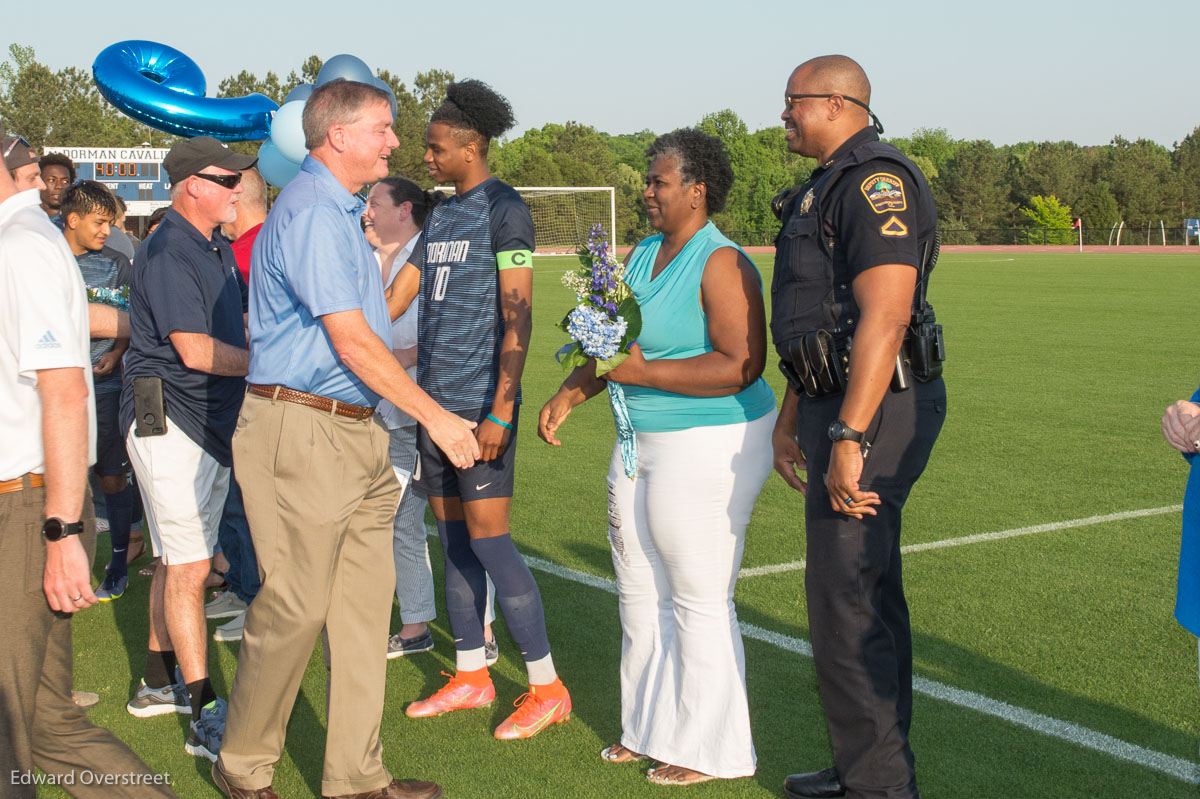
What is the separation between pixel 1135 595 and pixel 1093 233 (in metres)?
77.4

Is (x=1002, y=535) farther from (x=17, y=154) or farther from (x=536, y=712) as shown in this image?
(x=17, y=154)

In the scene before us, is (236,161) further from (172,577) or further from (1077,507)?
(1077,507)

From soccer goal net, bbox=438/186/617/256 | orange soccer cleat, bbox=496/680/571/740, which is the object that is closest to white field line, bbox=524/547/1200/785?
orange soccer cleat, bbox=496/680/571/740

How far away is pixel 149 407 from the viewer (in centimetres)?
424

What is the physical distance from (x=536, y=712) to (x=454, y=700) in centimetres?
44

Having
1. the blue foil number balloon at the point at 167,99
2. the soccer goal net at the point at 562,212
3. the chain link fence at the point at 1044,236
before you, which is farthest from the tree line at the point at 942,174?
the blue foil number balloon at the point at 167,99

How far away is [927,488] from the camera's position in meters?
7.72

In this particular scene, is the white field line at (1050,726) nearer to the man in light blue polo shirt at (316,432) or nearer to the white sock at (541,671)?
the white sock at (541,671)

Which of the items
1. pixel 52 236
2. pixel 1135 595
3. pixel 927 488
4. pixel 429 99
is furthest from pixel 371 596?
pixel 429 99

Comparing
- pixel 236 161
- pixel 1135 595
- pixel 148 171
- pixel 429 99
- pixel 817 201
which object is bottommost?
pixel 1135 595

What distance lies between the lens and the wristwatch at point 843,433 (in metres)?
3.13

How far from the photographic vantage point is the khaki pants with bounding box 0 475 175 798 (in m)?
2.75

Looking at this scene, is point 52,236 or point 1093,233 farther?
point 1093,233

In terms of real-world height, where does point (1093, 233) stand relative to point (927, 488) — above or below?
above
